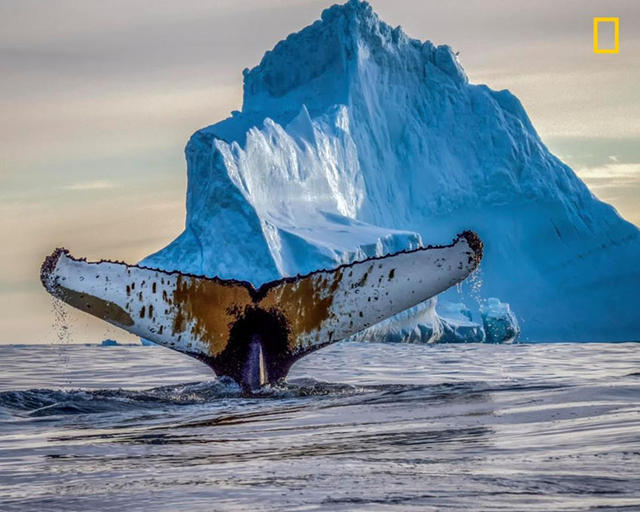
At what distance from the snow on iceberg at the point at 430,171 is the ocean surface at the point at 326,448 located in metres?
23.3

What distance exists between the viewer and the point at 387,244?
1145 inches

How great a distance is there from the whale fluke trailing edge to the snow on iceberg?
2342cm

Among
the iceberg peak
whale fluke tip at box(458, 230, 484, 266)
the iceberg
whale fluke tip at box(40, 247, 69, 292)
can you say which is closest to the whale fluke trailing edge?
whale fluke tip at box(40, 247, 69, 292)

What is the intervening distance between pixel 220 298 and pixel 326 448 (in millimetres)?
2003

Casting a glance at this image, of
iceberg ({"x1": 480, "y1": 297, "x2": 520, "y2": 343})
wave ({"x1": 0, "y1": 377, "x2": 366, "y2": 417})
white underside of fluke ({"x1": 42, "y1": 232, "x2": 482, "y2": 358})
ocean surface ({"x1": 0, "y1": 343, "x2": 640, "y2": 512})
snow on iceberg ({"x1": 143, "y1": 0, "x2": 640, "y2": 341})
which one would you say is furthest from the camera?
iceberg ({"x1": 480, "y1": 297, "x2": 520, "y2": 343})

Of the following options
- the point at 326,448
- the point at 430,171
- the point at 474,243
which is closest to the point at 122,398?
the point at 474,243

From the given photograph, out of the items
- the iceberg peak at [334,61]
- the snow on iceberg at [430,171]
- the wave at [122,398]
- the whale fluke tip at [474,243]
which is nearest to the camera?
the whale fluke tip at [474,243]

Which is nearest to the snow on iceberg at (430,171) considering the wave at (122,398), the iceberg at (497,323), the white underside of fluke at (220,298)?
the iceberg at (497,323)

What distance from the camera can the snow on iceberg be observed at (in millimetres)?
31453

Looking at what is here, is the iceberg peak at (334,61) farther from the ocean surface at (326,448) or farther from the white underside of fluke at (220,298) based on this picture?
the white underside of fluke at (220,298)

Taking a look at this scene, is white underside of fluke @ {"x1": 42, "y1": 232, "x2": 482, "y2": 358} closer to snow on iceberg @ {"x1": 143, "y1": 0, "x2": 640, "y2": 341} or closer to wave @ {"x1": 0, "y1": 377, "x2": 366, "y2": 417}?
wave @ {"x1": 0, "y1": 377, "x2": 366, "y2": 417}

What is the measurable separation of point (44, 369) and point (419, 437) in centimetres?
1012

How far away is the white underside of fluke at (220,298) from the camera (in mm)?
5758

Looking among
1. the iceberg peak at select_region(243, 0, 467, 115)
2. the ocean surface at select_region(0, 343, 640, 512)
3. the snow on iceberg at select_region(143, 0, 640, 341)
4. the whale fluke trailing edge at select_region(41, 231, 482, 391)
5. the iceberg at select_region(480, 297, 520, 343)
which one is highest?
the iceberg peak at select_region(243, 0, 467, 115)
